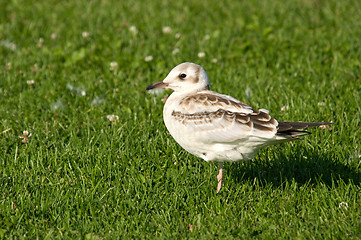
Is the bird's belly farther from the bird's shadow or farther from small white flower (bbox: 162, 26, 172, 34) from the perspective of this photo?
small white flower (bbox: 162, 26, 172, 34)

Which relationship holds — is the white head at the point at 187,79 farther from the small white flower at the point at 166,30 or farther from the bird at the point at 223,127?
the small white flower at the point at 166,30

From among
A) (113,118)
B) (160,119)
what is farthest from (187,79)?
(113,118)

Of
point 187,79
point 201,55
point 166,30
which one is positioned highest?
point 187,79

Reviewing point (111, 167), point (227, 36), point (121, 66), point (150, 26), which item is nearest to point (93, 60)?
point (121, 66)

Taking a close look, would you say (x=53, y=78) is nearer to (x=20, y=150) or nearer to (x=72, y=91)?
(x=72, y=91)

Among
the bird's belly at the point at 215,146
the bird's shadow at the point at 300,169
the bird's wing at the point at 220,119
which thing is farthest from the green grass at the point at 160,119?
the bird's wing at the point at 220,119

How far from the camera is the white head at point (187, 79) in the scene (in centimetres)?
545

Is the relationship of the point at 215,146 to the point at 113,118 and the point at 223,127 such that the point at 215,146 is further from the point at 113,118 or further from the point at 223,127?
the point at 113,118

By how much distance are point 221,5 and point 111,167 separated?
6645 millimetres

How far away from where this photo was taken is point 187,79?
17.9ft

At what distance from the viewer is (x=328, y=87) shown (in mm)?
7418

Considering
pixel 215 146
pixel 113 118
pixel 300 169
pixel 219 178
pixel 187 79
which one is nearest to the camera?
pixel 215 146

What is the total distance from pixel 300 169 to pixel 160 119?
2.07m

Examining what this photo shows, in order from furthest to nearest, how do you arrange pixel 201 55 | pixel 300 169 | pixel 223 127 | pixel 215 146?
pixel 201 55 < pixel 300 169 < pixel 215 146 < pixel 223 127
